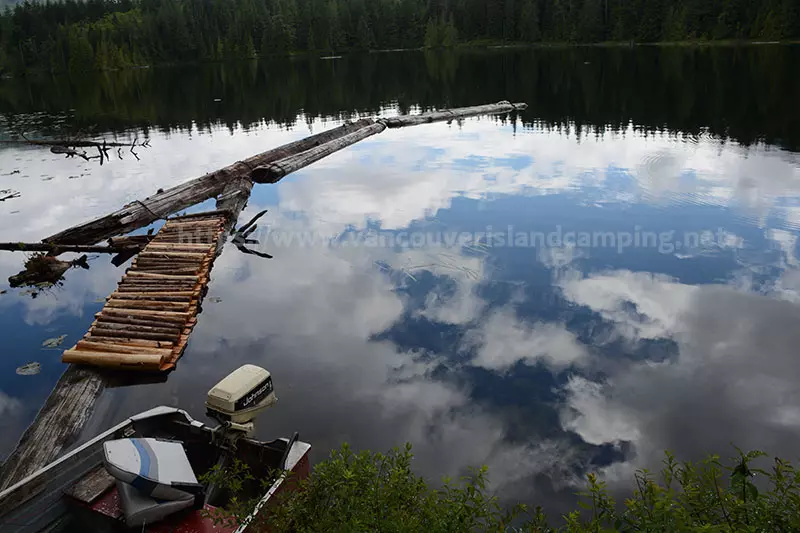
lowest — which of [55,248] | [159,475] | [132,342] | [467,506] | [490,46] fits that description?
[132,342]

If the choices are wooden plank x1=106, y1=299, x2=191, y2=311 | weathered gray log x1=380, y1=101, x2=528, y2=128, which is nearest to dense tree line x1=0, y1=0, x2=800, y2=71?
weathered gray log x1=380, y1=101, x2=528, y2=128

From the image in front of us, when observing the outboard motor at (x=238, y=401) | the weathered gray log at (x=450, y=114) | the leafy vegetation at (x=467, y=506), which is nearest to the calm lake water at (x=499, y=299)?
the outboard motor at (x=238, y=401)

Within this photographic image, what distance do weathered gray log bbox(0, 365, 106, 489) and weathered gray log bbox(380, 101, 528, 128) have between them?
38.1m

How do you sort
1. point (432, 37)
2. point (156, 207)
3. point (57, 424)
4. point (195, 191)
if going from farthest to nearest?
point (432, 37)
point (195, 191)
point (156, 207)
point (57, 424)

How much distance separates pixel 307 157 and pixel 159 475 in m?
28.9

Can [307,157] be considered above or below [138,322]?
above

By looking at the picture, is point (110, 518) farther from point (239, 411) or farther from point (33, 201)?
point (33, 201)

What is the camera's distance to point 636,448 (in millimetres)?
10094

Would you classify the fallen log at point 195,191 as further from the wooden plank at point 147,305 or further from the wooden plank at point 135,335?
the wooden plank at point 135,335

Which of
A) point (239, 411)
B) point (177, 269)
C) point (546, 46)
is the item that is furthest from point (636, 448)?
point (546, 46)

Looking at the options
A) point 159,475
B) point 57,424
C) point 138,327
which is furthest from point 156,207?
point 159,475

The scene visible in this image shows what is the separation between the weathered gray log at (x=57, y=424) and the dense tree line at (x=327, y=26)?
5065 inches

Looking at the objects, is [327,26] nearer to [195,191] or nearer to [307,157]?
[307,157]

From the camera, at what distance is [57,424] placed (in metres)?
11.2
